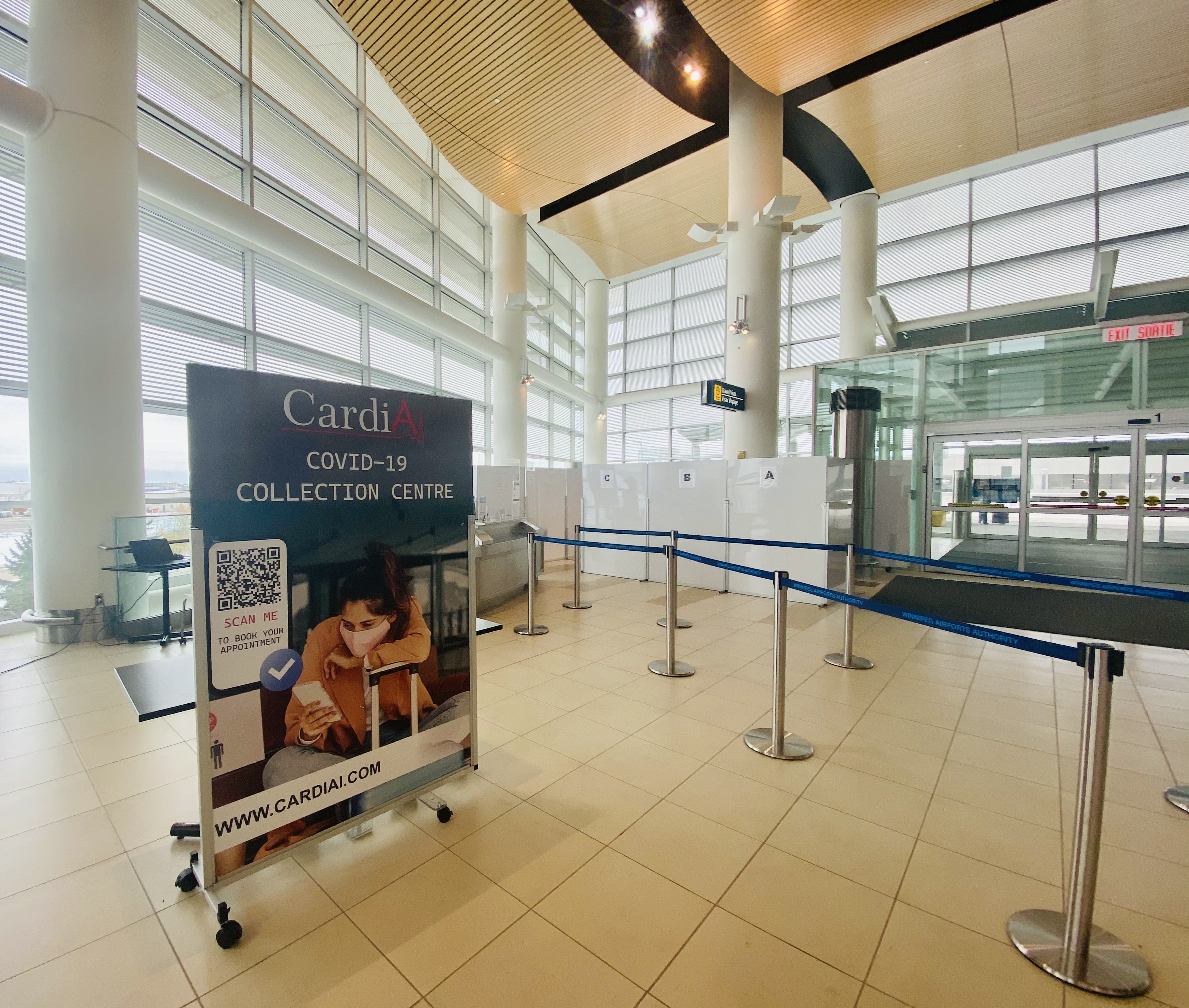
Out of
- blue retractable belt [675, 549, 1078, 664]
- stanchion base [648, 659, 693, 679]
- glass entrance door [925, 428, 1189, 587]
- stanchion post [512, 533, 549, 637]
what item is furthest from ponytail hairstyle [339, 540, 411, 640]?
glass entrance door [925, 428, 1189, 587]

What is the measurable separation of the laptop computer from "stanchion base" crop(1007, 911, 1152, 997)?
20.5 ft

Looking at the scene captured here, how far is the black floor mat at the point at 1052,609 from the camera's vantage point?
5152mm

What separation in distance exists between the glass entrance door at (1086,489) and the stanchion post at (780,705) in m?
7.49

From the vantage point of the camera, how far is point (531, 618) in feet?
17.2

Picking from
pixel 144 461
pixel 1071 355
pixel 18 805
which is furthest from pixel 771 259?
pixel 18 805

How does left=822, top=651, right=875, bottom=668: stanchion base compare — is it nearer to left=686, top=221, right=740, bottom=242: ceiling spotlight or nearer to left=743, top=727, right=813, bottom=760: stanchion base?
left=743, top=727, right=813, bottom=760: stanchion base

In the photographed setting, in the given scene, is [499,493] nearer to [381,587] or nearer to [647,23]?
[381,587]

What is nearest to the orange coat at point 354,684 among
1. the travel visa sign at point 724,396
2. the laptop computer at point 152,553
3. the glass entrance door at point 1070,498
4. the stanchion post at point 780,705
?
the stanchion post at point 780,705

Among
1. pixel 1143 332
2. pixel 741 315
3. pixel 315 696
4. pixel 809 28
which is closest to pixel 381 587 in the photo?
pixel 315 696

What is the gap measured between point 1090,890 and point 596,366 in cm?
1685

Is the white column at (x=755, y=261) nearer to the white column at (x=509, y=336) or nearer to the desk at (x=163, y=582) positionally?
the white column at (x=509, y=336)

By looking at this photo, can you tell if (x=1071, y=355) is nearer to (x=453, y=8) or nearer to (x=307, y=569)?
(x=453, y=8)

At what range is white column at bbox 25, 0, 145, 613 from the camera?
15.2 feet

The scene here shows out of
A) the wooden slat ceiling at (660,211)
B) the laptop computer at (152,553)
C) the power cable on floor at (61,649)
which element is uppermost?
the wooden slat ceiling at (660,211)
